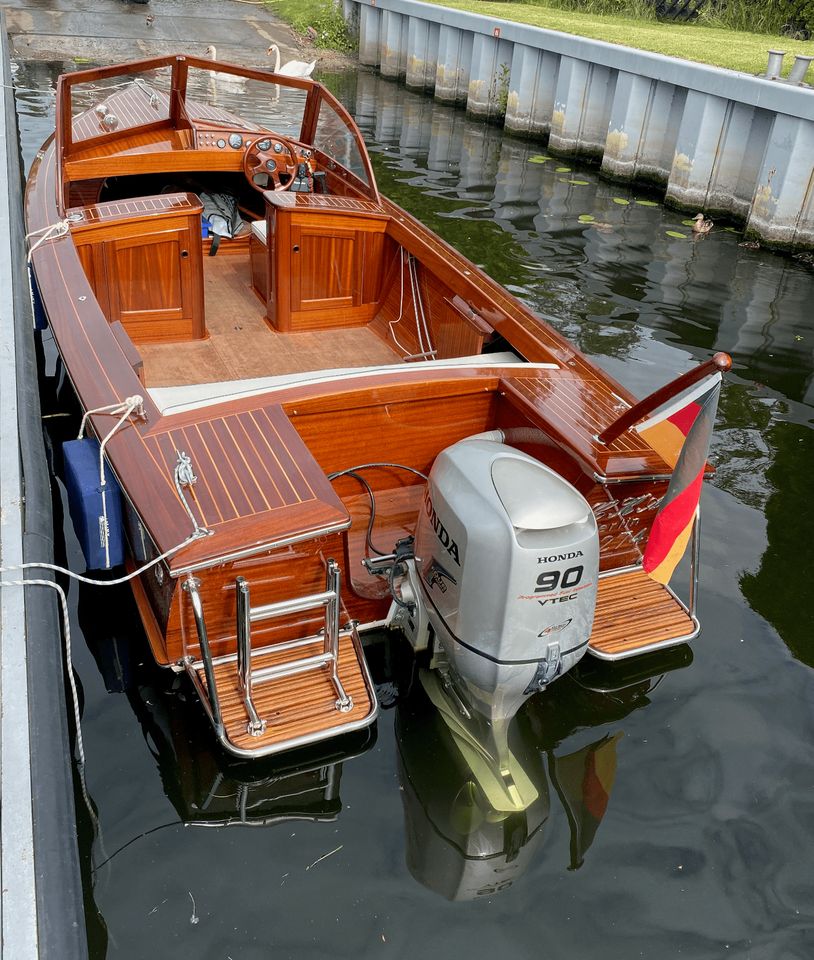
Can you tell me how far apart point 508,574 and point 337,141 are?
157 inches

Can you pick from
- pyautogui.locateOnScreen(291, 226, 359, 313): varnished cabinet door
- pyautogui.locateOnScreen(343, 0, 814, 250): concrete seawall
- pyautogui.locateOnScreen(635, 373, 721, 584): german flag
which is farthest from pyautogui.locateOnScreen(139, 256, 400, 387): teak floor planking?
pyautogui.locateOnScreen(343, 0, 814, 250): concrete seawall

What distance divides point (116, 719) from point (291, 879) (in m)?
0.86

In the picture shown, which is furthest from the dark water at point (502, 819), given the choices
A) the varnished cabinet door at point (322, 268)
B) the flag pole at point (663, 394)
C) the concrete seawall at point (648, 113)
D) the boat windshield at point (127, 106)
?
the concrete seawall at point (648, 113)

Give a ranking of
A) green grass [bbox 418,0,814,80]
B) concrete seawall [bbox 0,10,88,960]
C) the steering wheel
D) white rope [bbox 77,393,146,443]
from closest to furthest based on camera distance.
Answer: concrete seawall [bbox 0,10,88,960]
white rope [bbox 77,393,146,443]
the steering wheel
green grass [bbox 418,0,814,80]

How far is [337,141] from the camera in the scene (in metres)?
5.39

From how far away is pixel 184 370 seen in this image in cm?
428

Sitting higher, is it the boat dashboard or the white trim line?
the boat dashboard

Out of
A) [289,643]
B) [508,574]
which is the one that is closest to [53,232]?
[289,643]

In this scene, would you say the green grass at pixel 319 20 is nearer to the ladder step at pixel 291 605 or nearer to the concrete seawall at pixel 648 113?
the concrete seawall at pixel 648 113

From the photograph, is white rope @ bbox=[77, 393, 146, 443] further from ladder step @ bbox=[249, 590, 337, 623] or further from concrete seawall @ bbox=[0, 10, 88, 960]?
ladder step @ bbox=[249, 590, 337, 623]

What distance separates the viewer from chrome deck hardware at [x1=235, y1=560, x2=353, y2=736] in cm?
247

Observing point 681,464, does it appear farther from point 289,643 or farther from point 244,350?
point 244,350

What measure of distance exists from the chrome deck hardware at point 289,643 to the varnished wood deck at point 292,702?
0.07 feet

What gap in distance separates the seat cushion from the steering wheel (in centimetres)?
20
